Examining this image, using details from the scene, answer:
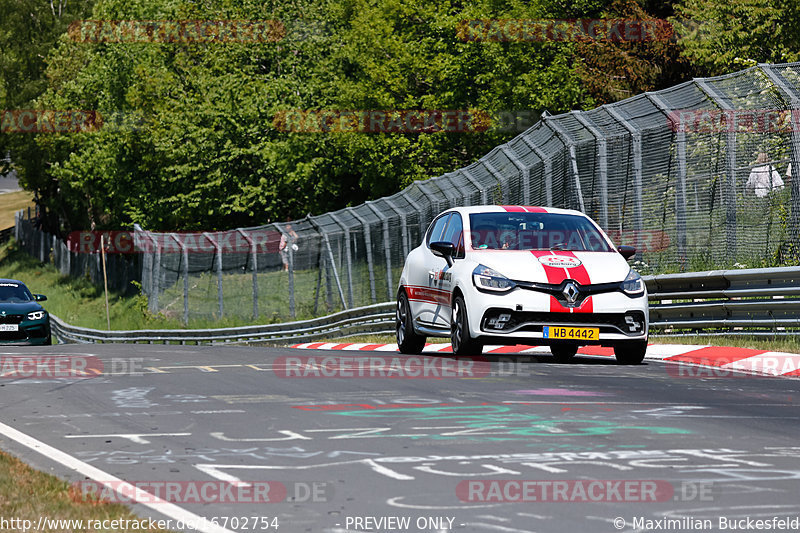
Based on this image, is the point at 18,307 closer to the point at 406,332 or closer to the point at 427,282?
the point at 406,332

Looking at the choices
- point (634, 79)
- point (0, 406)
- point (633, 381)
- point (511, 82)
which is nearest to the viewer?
point (0, 406)

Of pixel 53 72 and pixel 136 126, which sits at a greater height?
pixel 53 72

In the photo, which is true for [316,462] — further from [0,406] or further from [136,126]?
[136,126]

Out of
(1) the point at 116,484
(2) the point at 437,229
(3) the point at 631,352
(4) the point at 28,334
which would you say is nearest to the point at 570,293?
(3) the point at 631,352

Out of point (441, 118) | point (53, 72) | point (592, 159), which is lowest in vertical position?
point (592, 159)

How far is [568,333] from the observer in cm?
1370

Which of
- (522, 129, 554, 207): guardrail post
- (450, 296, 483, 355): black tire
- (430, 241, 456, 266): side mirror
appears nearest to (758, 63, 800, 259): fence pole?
(430, 241, 456, 266): side mirror

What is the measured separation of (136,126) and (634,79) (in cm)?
2633

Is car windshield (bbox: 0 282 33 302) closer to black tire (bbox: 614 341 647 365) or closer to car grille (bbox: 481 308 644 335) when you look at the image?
car grille (bbox: 481 308 644 335)

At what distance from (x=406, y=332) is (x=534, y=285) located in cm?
339

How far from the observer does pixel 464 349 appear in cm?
1439

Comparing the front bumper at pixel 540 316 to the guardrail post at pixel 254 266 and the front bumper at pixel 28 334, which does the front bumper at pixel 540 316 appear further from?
the guardrail post at pixel 254 266

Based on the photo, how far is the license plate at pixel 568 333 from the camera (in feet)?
44.8

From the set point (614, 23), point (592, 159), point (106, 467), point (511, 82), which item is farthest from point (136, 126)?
point (106, 467)
